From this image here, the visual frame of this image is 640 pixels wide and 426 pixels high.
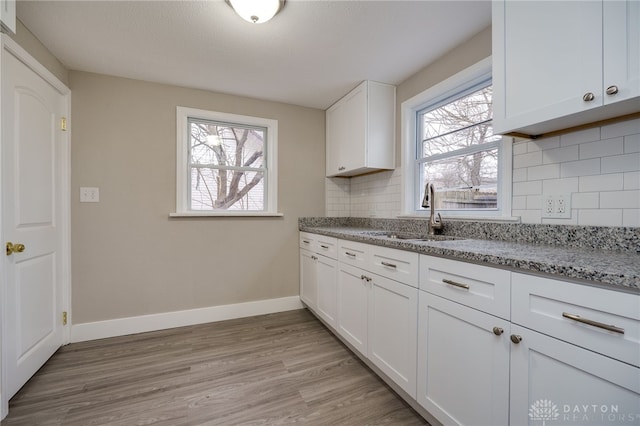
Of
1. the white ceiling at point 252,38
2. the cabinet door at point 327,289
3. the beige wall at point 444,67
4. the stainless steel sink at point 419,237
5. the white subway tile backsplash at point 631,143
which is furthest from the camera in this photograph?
the cabinet door at point 327,289

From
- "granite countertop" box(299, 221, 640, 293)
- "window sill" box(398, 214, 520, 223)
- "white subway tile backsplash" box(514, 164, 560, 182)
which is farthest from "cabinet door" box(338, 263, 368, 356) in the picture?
"white subway tile backsplash" box(514, 164, 560, 182)

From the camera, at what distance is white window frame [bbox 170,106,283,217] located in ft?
8.63

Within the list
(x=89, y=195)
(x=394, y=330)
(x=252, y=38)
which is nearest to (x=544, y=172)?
(x=394, y=330)

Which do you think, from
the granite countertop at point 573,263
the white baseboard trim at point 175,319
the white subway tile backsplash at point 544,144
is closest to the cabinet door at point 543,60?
the white subway tile backsplash at point 544,144

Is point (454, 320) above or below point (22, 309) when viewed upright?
above

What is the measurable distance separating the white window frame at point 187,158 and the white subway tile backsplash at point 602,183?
7.89 feet

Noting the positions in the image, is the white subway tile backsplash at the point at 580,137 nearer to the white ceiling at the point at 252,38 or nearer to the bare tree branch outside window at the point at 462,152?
the bare tree branch outside window at the point at 462,152

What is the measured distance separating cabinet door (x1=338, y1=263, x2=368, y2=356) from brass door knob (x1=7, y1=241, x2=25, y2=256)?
2.06 meters

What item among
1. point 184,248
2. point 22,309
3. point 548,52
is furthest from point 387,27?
point 22,309

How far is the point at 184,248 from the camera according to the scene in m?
2.67

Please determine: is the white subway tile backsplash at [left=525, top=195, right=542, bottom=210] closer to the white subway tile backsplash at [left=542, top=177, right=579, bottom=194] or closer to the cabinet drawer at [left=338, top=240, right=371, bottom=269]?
the white subway tile backsplash at [left=542, top=177, right=579, bottom=194]

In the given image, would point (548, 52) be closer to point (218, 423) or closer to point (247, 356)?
point (218, 423)

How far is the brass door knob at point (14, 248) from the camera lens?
1592 millimetres

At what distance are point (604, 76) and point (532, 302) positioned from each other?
0.89 meters
